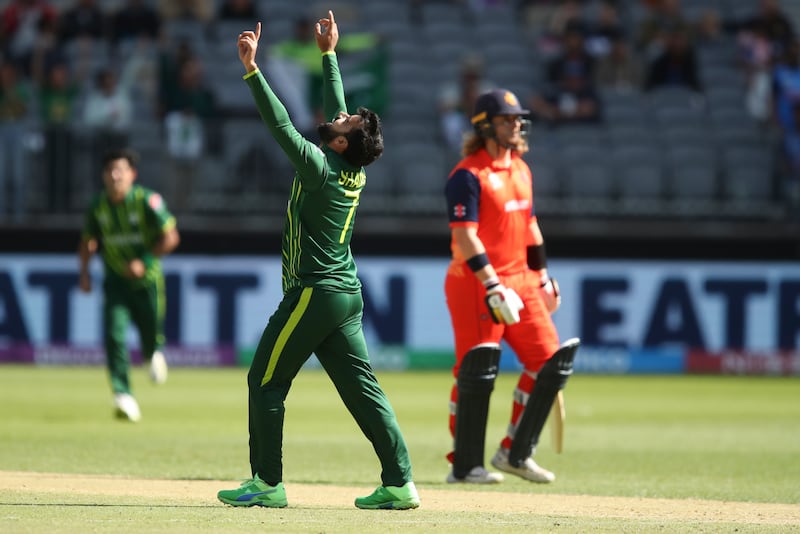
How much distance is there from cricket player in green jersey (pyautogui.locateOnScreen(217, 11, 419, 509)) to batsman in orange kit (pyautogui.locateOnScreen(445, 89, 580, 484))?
190 centimetres

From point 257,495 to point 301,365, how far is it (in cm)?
75

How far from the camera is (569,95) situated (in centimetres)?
2248

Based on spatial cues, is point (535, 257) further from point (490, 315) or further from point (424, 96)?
point (424, 96)

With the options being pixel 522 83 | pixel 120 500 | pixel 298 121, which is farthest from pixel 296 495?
pixel 522 83

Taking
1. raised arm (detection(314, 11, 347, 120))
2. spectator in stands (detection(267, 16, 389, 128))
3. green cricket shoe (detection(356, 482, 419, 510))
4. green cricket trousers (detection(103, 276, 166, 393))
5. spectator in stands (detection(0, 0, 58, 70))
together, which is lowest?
green cricket shoe (detection(356, 482, 419, 510))

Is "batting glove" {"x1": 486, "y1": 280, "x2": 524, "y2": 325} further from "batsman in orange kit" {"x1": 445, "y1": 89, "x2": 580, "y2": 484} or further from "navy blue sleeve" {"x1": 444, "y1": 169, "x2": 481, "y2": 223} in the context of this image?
"navy blue sleeve" {"x1": 444, "y1": 169, "x2": 481, "y2": 223}

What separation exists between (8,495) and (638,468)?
5.01 m

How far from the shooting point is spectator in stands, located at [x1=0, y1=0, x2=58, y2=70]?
22953 millimetres

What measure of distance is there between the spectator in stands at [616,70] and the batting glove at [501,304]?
46.7 feet

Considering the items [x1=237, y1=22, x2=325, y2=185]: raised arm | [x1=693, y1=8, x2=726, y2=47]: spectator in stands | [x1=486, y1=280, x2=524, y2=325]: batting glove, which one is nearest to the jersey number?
[x1=237, y1=22, x2=325, y2=185]: raised arm

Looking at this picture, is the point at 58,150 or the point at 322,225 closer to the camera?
the point at 322,225

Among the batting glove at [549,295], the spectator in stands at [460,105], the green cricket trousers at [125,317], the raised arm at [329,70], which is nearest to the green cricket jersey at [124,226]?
the green cricket trousers at [125,317]

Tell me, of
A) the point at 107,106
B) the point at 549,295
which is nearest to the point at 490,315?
the point at 549,295

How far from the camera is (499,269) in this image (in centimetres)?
1016
